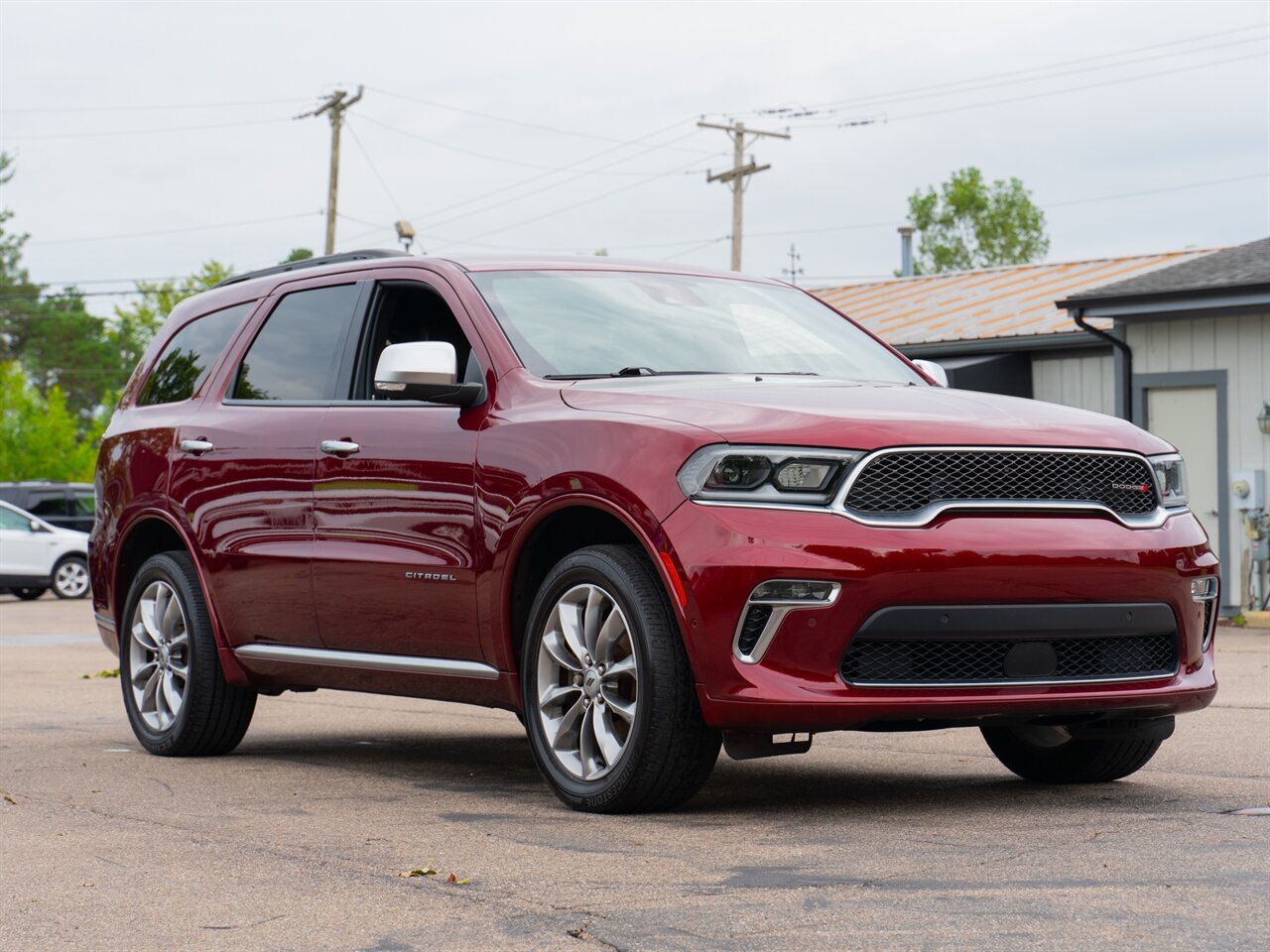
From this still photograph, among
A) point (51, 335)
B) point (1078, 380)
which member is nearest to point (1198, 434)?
point (1078, 380)

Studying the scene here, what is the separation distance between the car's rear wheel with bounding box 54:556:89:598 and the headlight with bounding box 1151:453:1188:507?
25336 millimetres

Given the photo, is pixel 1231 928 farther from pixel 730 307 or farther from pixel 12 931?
pixel 730 307

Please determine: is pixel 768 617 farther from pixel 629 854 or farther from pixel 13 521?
pixel 13 521

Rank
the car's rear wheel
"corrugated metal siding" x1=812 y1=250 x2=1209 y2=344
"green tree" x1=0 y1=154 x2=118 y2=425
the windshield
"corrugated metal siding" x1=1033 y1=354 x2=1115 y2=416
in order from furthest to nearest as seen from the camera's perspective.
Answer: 1. "green tree" x1=0 y1=154 x2=118 y2=425
2. the car's rear wheel
3. "corrugated metal siding" x1=812 y1=250 x2=1209 y2=344
4. "corrugated metal siding" x1=1033 y1=354 x2=1115 y2=416
5. the windshield

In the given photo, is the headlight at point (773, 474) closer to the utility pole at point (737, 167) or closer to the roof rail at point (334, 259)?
the roof rail at point (334, 259)

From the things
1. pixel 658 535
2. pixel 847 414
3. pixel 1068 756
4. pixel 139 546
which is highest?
pixel 847 414

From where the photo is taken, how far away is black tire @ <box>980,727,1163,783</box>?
6.68 metres

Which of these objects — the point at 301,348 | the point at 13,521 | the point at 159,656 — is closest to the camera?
the point at 301,348

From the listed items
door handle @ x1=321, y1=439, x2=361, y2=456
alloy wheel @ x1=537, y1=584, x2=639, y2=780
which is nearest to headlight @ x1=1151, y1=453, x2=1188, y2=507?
alloy wheel @ x1=537, y1=584, x2=639, y2=780

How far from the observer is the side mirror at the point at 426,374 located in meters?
6.43

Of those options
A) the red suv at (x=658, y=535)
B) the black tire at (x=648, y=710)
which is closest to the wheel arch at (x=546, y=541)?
the red suv at (x=658, y=535)

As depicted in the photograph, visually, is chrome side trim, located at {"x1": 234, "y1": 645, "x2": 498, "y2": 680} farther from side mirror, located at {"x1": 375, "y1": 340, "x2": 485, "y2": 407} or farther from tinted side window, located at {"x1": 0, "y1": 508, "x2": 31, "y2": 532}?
tinted side window, located at {"x1": 0, "y1": 508, "x2": 31, "y2": 532}

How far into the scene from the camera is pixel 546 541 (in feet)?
Answer: 20.9

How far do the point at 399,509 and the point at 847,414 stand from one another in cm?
179
